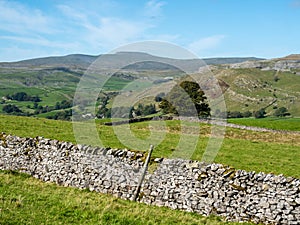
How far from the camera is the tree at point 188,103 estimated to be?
2308 inches

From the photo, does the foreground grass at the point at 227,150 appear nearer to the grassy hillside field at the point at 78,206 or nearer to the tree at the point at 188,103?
the grassy hillside field at the point at 78,206

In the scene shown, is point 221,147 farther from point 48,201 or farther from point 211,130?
point 48,201

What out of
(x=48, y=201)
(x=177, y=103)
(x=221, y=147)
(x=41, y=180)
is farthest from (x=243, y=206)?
(x=177, y=103)

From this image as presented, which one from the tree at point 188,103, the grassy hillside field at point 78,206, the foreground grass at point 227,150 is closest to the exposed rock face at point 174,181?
the grassy hillside field at point 78,206

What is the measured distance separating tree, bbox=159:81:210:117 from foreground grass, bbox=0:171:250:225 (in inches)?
1820

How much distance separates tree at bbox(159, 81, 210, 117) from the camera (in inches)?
2308

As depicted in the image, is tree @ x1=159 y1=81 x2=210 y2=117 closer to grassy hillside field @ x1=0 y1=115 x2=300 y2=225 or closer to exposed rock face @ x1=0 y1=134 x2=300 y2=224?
grassy hillside field @ x1=0 y1=115 x2=300 y2=225

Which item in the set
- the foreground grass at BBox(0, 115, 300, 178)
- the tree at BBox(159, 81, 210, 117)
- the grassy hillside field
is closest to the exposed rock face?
the grassy hillside field

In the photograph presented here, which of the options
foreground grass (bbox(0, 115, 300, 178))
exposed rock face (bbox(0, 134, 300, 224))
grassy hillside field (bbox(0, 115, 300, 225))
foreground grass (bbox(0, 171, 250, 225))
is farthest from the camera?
foreground grass (bbox(0, 115, 300, 178))

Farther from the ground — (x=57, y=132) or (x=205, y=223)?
(x=57, y=132)

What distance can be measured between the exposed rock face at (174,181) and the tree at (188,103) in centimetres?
4361

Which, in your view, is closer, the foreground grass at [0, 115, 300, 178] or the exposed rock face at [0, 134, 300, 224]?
the exposed rock face at [0, 134, 300, 224]

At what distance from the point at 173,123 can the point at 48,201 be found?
101 ft

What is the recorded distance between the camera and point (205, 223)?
10719 millimetres
